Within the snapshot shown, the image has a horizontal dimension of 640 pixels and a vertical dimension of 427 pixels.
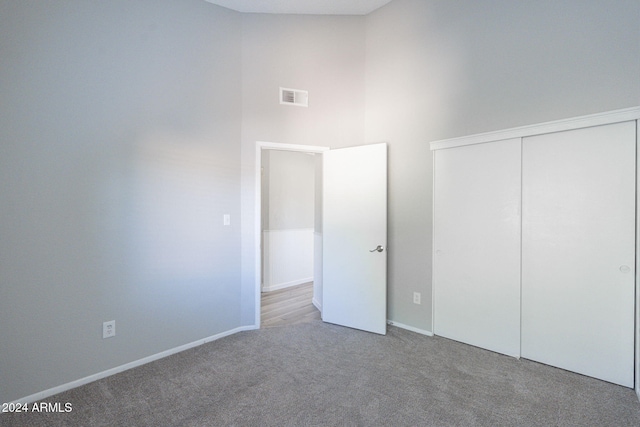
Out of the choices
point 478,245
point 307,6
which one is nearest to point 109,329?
point 478,245

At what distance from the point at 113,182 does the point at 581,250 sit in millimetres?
3700

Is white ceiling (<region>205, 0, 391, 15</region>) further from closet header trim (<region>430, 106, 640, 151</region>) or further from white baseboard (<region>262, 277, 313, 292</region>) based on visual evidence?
white baseboard (<region>262, 277, 313, 292</region>)

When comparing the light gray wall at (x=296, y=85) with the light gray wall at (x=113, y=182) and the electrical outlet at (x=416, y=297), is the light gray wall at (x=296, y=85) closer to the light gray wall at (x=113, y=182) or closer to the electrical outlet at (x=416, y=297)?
the light gray wall at (x=113, y=182)

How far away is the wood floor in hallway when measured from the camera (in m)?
3.69

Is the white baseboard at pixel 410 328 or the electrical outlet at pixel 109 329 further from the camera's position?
the white baseboard at pixel 410 328

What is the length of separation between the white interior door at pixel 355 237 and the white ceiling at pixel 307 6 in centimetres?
158

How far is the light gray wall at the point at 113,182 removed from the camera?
206 cm

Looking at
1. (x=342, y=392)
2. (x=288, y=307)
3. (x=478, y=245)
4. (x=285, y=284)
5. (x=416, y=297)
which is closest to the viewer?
(x=342, y=392)

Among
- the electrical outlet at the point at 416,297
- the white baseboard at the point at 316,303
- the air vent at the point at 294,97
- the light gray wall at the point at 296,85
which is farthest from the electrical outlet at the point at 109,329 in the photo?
the electrical outlet at the point at 416,297

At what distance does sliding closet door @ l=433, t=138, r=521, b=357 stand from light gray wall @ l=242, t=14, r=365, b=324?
4.19 ft

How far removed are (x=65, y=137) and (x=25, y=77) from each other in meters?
0.42

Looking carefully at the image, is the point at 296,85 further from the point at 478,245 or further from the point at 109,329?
the point at 109,329

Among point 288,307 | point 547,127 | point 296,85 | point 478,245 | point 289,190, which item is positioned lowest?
point 288,307

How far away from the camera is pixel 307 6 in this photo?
11.1 feet
